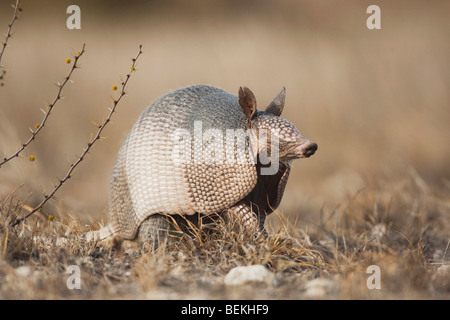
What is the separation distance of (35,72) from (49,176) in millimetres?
4565

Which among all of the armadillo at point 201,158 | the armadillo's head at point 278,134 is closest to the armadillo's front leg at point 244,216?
the armadillo at point 201,158

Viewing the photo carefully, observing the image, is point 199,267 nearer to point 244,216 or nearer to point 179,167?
point 244,216

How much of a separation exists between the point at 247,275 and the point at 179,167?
48.1 inches

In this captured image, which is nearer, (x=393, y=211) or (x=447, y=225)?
A: (x=447, y=225)

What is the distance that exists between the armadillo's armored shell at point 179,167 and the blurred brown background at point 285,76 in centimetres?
476

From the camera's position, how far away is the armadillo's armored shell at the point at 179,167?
15.2 feet

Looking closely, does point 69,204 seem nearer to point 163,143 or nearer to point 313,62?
point 163,143

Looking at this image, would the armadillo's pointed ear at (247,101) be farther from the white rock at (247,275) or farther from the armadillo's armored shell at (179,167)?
the white rock at (247,275)

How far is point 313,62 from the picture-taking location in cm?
1354

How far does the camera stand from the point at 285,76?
13547mm

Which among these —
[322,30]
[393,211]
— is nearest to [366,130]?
[322,30]

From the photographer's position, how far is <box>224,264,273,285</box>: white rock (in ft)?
12.7

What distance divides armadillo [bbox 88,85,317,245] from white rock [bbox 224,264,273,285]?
0.71 m

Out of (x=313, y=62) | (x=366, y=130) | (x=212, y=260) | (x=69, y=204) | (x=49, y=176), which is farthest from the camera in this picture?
(x=313, y=62)
